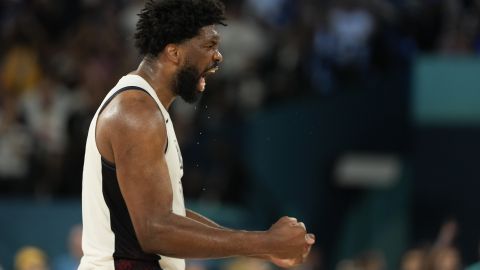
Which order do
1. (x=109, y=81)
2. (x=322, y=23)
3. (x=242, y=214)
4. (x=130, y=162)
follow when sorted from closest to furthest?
1. (x=130, y=162)
2. (x=242, y=214)
3. (x=109, y=81)
4. (x=322, y=23)

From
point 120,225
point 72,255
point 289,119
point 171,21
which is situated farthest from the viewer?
point 289,119

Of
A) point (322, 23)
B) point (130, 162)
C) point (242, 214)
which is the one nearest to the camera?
point (130, 162)

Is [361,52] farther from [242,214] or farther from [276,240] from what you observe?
[276,240]

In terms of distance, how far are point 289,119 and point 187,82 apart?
944cm

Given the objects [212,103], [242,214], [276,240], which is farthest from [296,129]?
[276,240]

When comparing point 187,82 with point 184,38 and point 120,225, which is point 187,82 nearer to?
point 184,38

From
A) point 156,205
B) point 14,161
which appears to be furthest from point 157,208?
point 14,161

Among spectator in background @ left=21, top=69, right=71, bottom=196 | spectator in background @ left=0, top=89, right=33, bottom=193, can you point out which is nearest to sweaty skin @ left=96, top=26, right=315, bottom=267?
spectator in background @ left=21, top=69, right=71, bottom=196

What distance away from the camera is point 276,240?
5.06m

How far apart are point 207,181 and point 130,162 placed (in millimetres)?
8911

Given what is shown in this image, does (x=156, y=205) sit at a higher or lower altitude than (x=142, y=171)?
lower

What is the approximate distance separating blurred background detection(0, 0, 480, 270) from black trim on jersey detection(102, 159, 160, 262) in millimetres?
7160

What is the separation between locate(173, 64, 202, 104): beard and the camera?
538cm

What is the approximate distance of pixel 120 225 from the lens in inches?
206
